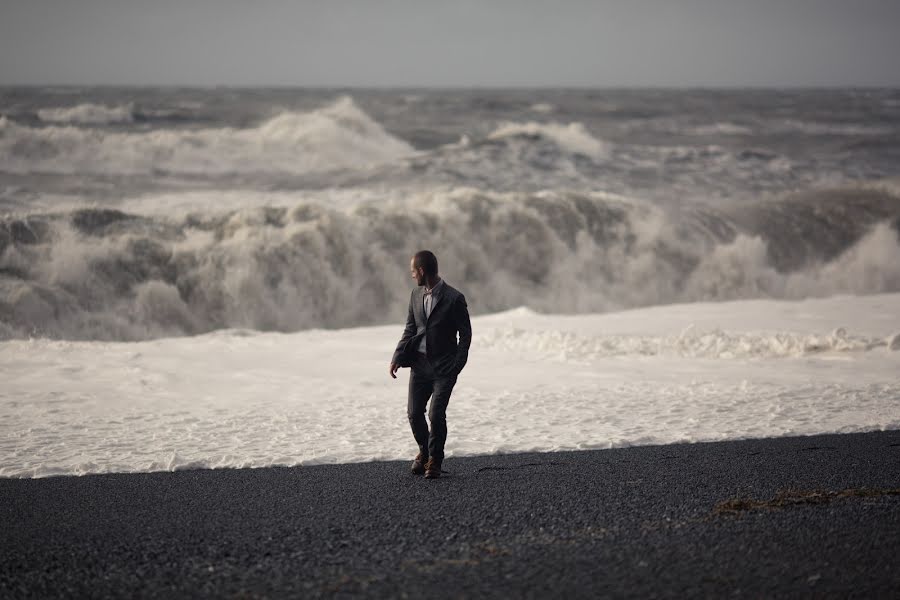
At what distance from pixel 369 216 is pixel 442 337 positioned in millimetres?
12739

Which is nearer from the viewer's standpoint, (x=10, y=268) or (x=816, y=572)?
(x=816, y=572)

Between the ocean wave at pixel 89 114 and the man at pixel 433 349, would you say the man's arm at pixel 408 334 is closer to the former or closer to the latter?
the man at pixel 433 349

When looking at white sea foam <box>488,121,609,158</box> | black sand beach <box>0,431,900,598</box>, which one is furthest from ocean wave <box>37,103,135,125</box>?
black sand beach <box>0,431,900,598</box>

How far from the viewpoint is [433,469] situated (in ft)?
17.8

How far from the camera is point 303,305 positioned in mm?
15461

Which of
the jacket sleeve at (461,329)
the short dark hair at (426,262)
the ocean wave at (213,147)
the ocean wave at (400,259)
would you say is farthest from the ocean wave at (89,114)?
the jacket sleeve at (461,329)

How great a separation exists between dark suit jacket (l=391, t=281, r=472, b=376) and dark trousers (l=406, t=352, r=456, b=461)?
45 millimetres

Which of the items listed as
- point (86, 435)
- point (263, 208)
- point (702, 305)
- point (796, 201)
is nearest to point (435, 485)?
point (86, 435)

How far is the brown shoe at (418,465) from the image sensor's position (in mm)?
5527

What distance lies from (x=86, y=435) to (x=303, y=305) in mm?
8860

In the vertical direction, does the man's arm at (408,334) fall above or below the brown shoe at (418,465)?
above

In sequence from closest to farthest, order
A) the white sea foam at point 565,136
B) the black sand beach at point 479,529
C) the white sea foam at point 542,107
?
the black sand beach at point 479,529
the white sea foam at point 565,136
the white sea foam at point 542,107

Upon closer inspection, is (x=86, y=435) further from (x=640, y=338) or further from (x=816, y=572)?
(x=640, y=338)

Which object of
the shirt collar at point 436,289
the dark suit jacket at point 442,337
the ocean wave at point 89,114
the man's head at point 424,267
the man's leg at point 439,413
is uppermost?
the ocean wave at point 89,114
